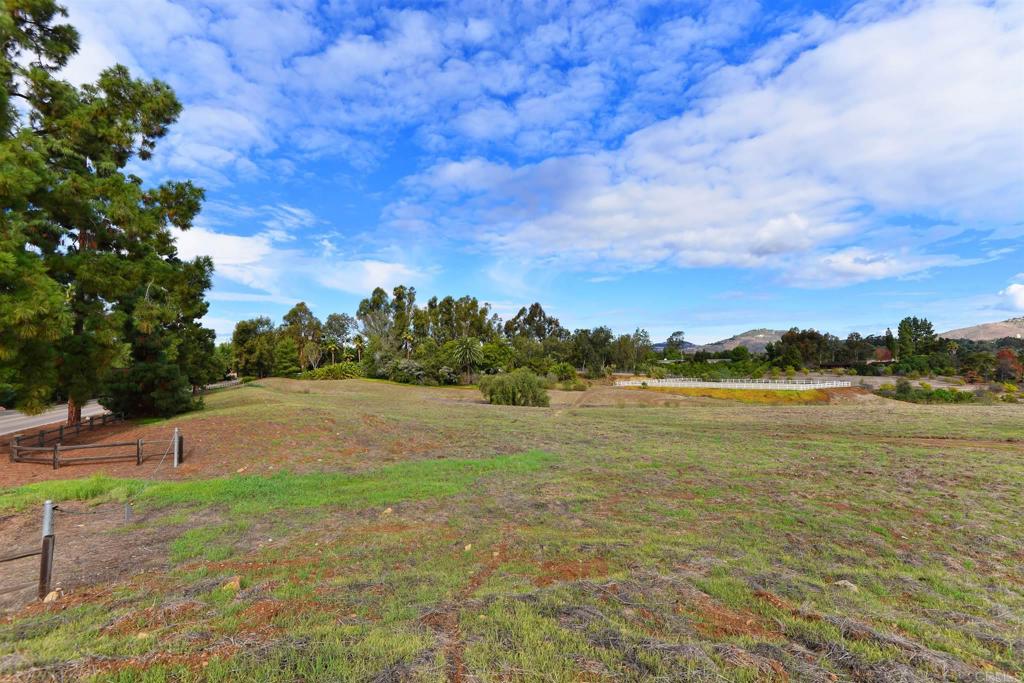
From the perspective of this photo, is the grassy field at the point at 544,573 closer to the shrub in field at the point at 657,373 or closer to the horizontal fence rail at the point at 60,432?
the horizontal fence rail at the point at 60,432

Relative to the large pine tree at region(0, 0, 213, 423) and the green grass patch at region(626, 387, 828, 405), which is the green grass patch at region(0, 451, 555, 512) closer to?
the large pine tree at region(0, 0, 213, 423)

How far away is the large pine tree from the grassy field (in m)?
3.94

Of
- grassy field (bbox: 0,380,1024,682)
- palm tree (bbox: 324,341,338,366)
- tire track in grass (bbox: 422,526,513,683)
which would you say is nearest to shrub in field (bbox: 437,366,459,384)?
palm tree (bbox: 324,341,338,366)

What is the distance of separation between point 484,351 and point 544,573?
56.9 meters

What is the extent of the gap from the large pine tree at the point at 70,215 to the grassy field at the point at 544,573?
394 centimetres

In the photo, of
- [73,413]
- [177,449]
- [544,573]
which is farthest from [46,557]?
[73,413]

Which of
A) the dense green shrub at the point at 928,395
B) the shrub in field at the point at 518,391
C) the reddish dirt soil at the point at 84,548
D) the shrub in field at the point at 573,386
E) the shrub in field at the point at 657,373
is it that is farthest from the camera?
the shrub in field at the point at 657,373

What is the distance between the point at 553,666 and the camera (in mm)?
3184

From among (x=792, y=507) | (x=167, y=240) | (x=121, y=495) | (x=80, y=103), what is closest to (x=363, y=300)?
(x=167, y=240)

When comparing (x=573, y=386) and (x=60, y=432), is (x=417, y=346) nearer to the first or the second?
(x=573, y=386)

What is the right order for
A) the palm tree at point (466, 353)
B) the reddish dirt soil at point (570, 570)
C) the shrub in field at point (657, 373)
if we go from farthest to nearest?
A: the shrub in field at point (657, 373), the palm tree at point (466, 353), the reddish dirt soil at point (570, 570)

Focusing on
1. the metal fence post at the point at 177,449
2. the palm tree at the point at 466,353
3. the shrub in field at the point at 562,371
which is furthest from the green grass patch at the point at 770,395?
the metal fence post at the point at 177,449

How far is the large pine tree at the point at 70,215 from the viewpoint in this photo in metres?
10.5

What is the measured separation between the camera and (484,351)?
6197 centimetres
